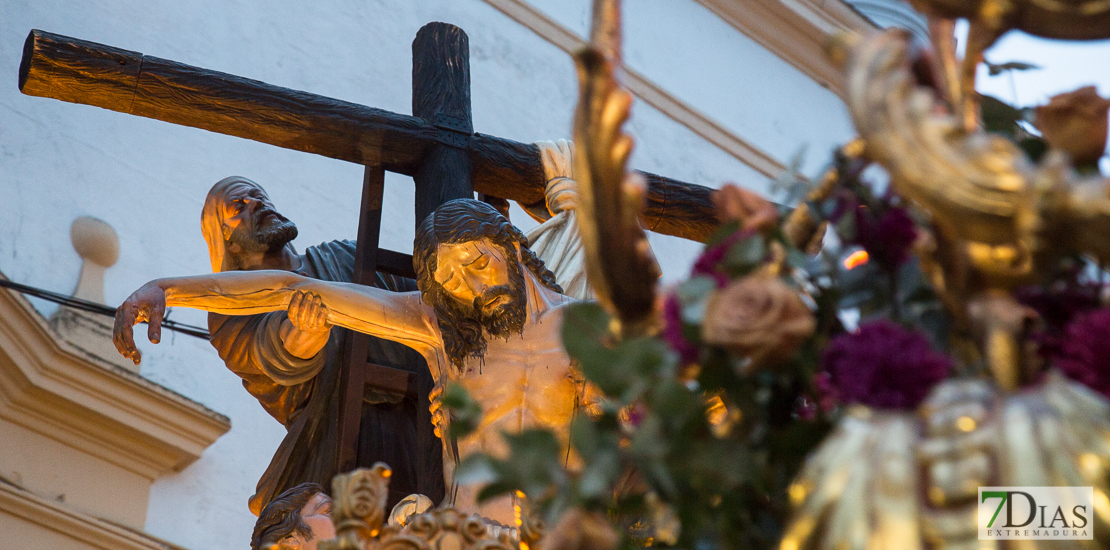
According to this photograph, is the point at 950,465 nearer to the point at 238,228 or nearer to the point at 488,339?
the point at 488,339

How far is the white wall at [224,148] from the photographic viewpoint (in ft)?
16.5

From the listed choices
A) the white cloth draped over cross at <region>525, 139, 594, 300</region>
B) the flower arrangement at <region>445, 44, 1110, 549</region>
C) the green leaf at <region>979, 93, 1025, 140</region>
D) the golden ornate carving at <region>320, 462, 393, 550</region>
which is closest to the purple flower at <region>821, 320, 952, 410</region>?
the flower arrangement at <region>445, 44, 1110, 549</region>

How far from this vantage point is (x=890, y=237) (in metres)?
1.01

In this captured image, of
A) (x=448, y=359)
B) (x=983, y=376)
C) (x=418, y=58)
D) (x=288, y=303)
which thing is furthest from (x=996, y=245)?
Answer: (x=418, y=58)

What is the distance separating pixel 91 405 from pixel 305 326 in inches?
86.2

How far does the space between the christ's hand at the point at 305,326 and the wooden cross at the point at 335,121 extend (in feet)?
0.76

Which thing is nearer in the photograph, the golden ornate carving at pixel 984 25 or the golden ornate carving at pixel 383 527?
the golden ornate carving at pixel 984 25

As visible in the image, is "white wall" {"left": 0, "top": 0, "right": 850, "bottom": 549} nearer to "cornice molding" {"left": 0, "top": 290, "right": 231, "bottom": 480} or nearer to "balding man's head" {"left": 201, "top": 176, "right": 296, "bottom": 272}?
"cornice molding" {"left": 0, "top": 290, "right": 231, "bottom": 480}

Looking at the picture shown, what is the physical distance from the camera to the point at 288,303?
9.20 feet

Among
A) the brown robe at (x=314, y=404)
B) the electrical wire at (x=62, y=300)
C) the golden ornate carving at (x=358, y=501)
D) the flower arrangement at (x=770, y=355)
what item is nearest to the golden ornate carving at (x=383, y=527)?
the golden ornate carving at (x=358, y=501)

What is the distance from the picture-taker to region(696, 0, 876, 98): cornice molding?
322 inches

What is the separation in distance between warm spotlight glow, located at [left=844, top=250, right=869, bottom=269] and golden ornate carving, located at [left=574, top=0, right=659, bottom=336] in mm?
181

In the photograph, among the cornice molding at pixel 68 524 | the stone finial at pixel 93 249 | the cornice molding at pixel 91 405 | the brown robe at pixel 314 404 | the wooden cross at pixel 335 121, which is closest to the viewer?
the brown robe at pixel 314 404

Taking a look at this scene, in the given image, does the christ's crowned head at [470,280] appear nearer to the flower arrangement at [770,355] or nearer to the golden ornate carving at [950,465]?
the flower arrangement at [770,355]
